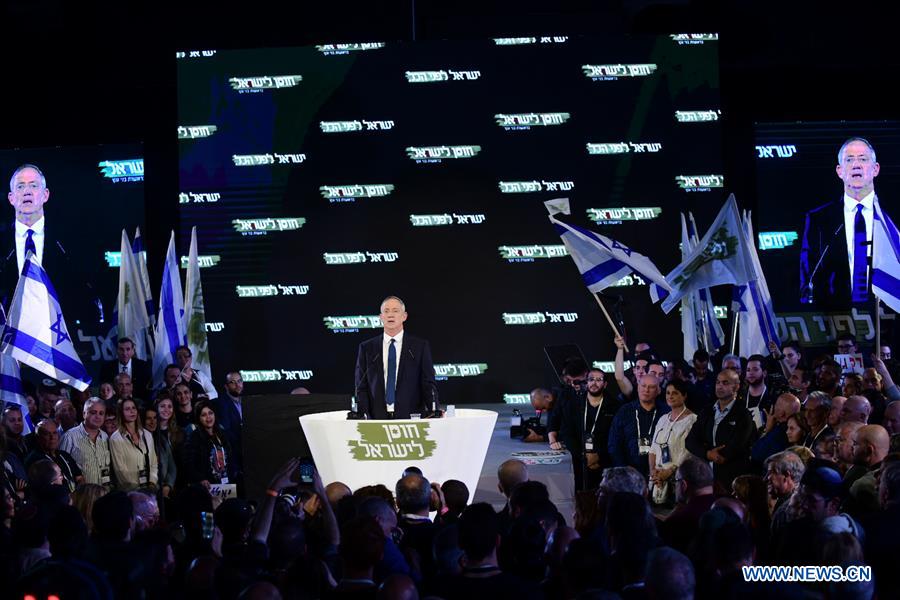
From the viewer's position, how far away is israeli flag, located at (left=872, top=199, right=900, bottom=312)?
11.6 metres

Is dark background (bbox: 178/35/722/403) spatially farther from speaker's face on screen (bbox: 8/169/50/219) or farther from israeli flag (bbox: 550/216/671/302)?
israeli flag (bbox: 550/216/671/302)

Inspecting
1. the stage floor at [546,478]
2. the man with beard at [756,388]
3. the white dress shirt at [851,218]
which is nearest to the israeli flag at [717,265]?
the man with beard at [756,388]

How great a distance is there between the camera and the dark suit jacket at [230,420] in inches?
404

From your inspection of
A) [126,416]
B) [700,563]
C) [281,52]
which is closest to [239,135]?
[281,52]

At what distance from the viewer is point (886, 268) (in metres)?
11.8

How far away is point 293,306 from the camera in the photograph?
15.0 meters

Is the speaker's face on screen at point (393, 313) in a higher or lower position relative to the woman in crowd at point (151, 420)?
higher

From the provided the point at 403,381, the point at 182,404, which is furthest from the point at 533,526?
the point at 182,404

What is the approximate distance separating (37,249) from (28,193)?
0.80 meters

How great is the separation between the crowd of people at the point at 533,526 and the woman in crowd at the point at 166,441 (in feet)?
2.24

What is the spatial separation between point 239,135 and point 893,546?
1185 cm

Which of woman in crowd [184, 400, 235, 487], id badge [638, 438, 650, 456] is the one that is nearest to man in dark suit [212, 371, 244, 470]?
woman in crowd [184, 400, 235, 487]

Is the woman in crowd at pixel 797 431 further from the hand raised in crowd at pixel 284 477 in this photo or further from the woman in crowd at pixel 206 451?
the woman in crowd at pixel 206 451

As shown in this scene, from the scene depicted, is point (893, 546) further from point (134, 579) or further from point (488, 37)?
point (488, 37)
